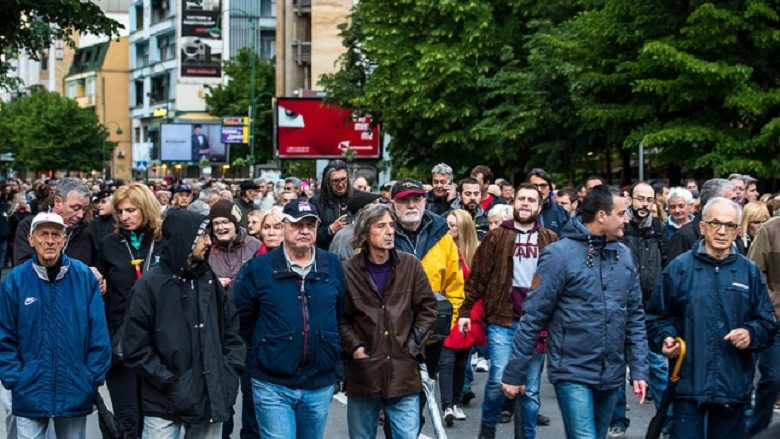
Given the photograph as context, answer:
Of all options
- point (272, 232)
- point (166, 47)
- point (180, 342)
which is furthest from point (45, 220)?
point (166, 47)

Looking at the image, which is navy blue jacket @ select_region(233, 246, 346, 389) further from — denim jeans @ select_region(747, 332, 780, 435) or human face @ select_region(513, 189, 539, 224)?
denim jeans @ select_region(747, 332, 780, 435)

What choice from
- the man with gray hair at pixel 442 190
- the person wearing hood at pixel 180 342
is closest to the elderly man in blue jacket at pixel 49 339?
the person wearing hood at pixel 180 342

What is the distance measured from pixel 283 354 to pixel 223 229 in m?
3.21

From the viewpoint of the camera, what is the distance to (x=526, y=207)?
9.91 meters

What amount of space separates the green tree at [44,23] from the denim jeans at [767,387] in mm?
17032

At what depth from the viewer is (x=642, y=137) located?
89.4 ft

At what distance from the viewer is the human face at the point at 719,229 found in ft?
24.4

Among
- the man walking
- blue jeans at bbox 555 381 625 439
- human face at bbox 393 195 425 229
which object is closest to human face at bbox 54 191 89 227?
human face at bbox 393 195 425 229

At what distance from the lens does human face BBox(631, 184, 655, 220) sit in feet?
37.1

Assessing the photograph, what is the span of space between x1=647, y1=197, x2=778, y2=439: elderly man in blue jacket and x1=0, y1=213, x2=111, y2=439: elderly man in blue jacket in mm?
3027

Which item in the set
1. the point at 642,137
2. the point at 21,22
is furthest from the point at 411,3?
the point at 21,22

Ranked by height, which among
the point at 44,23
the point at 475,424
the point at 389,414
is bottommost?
the point at 475,424

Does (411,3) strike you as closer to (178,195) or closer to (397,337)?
(178,195)

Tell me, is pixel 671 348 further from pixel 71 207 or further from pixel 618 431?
→ pixel 71 207
